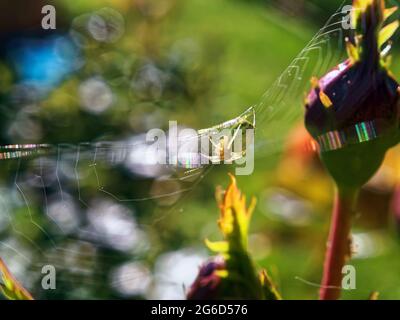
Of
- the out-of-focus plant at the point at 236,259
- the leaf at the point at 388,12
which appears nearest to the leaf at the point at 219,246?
the out-of-focus plant at the point at 236,259

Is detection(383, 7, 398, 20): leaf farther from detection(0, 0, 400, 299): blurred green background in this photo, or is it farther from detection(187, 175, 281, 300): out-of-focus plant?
detection(0, 0, 400, 299): blurred green background

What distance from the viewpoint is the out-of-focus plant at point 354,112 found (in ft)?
0.75

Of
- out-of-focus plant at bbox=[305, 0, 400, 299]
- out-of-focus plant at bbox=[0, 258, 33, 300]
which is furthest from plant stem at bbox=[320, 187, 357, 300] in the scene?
out-of-focus plant at bbox=[0, 258, 33, 300]

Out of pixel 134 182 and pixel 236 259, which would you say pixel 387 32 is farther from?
pixel 134 182

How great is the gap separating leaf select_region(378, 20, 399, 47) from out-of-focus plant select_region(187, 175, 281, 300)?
75 mm

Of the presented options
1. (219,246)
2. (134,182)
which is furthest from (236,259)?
(134,182)

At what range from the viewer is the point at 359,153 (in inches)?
10.0

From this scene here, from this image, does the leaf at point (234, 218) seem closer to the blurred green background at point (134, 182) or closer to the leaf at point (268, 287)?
the leaf at point (268, 287)

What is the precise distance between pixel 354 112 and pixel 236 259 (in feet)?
0.24

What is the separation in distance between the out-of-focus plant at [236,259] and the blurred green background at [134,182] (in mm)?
151
